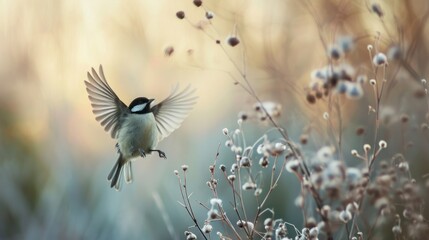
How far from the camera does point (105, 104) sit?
3.77ft

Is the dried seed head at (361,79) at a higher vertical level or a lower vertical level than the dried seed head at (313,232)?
higher

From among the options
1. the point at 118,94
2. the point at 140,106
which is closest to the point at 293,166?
the point at 140,106

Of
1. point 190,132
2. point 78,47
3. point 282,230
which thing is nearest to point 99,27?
point 78,47

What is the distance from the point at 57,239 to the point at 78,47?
922 millimetres

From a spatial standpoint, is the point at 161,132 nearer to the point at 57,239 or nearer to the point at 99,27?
the point at 99,27

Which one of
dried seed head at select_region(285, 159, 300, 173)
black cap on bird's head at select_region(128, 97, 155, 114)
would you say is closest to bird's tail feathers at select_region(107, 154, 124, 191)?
black cap on bird's head at select_region(128, 97, 155, 114)

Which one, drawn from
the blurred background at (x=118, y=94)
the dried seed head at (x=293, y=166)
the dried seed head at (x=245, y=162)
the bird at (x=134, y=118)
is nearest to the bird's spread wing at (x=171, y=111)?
the bird at (x=134, y=118)

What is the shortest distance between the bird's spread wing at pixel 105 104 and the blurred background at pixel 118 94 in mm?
998

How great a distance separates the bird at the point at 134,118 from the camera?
1.14m

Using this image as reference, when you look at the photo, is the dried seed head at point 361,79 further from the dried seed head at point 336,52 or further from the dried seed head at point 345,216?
A: the dried seed head at point 345,216

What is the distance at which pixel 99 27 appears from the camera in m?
2.47

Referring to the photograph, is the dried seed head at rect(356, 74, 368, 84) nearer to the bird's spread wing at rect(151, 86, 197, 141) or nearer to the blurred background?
the bird's spread wing at rect(151, 86, 197, 141)

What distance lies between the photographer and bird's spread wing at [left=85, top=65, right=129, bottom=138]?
1.10 m

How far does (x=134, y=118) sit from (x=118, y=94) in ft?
3.99
